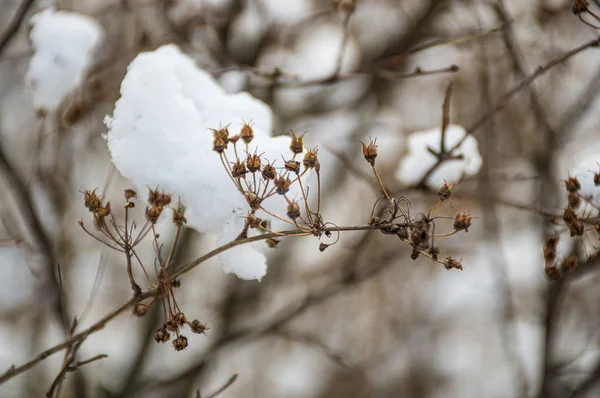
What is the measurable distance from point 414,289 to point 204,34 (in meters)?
4.61

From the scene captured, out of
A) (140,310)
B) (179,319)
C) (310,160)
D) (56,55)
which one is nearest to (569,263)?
(310,160)

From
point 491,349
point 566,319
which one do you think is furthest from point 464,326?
point 566,319

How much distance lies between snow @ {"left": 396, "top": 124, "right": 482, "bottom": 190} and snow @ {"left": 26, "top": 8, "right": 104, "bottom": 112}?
171 cm

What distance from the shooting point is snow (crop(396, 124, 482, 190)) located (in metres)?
2.26

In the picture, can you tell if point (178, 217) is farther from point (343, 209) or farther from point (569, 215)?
point (343, 209)

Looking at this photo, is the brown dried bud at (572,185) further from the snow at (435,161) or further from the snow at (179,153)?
the snow at (179,153)

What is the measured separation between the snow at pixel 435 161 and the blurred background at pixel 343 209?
12 cm

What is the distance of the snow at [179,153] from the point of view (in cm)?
151

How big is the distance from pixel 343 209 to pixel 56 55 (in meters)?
4.36

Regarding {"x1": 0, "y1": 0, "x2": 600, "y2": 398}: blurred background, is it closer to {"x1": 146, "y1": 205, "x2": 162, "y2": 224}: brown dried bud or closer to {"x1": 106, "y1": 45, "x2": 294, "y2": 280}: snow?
{"x1": 106, "y1": 45, "x2": 294, "y2": 280}: snow

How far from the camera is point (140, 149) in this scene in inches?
59.3

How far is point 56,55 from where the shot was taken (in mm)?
2336

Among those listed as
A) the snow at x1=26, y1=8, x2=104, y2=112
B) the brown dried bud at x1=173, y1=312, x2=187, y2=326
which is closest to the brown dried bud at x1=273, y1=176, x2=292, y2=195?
the brown dried bud at x1=173, y1=312, x2=187, y2=326

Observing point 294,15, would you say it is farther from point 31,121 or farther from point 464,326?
point 464,326
